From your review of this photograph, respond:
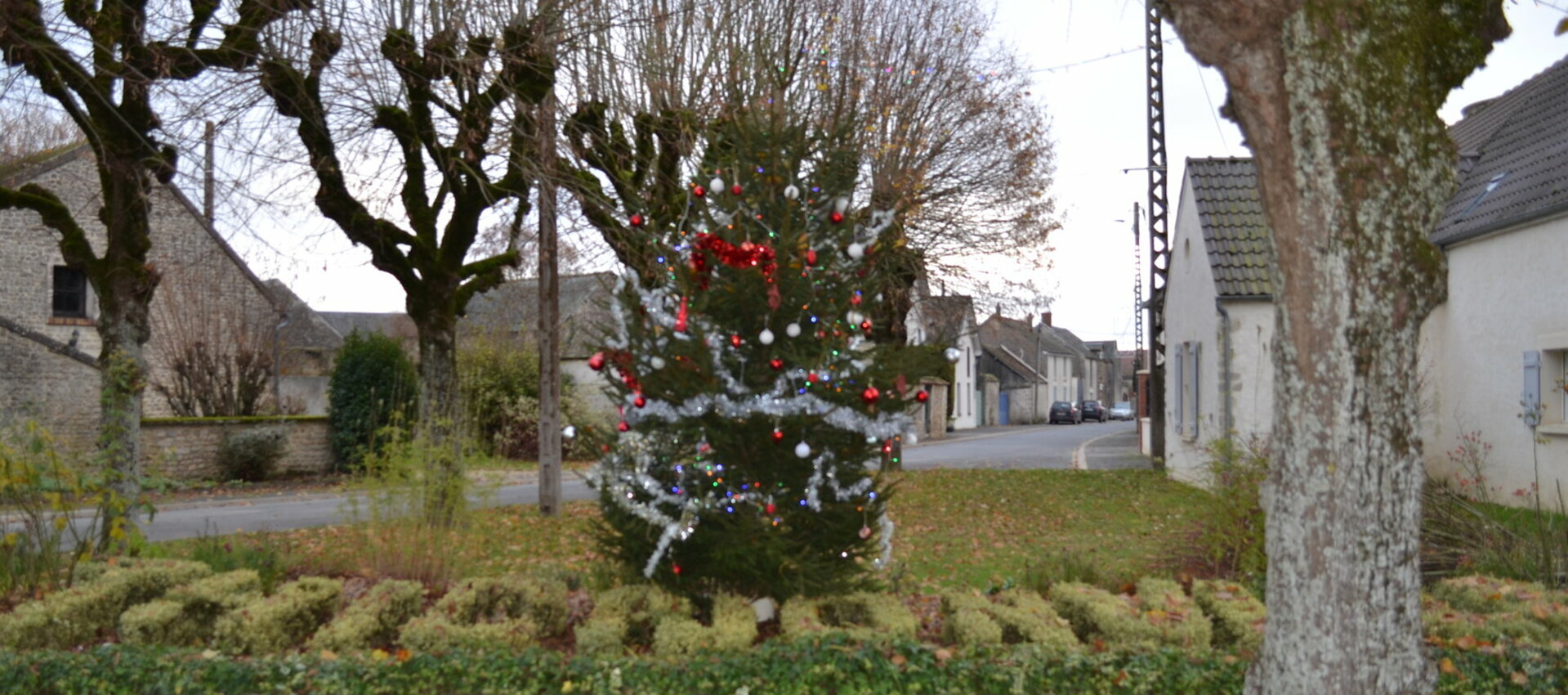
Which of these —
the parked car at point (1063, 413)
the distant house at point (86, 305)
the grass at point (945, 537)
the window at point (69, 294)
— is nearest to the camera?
the grass at point (945, 537)

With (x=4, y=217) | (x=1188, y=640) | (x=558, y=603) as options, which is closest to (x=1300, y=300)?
(x=1188, y=640)

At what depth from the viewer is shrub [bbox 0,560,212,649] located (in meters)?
6.00

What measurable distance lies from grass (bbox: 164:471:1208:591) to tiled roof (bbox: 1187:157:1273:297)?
10.1ft

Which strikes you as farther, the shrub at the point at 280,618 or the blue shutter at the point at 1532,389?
the blue shutter at the point at 1532,389

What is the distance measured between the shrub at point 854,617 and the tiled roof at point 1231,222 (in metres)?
11.9

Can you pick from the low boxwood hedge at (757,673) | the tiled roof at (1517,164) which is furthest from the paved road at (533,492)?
the tiled roof at (1517,164)

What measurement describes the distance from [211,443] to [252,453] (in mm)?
764

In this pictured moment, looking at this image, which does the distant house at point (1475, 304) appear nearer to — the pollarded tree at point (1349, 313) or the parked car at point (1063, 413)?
the pollarded tree at point (1349, 313)

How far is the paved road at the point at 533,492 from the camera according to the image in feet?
47.0

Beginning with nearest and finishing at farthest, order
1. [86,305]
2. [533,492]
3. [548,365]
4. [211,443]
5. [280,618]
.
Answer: [280,618]
[548,365]
[533,492]
[211,443]
[86,305]

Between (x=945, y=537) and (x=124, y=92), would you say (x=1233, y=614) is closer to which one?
(x=945, y=537)

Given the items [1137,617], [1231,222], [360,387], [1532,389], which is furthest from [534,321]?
[1137,617]

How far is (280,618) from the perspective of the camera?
Answer: 6129mm

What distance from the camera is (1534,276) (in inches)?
531
